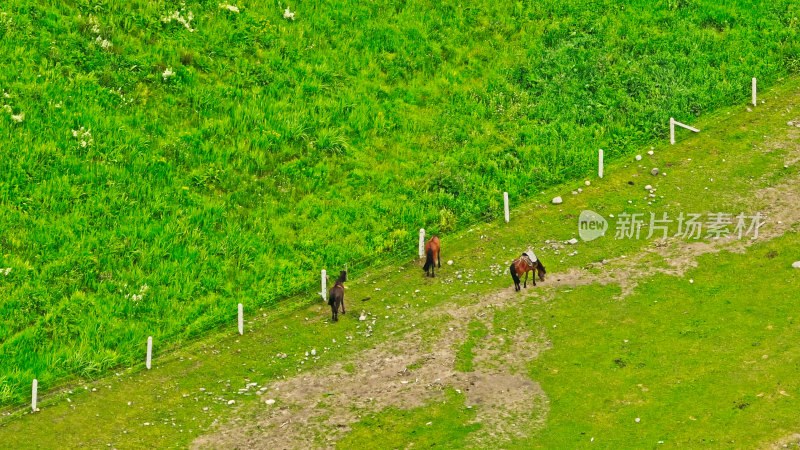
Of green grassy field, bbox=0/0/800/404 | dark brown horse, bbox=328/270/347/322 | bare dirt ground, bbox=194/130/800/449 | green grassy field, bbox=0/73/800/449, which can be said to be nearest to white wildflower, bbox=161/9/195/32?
green grassy field, bbox=0/0/800/404

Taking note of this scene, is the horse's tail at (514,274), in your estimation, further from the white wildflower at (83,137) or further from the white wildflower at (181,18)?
the white wildflower at (181,18)

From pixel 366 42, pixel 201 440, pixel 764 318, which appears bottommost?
pixel 201 440

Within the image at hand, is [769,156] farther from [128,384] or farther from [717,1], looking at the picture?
[128,384]

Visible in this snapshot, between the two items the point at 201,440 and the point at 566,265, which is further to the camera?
the point at 566,265

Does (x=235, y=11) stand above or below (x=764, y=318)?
above

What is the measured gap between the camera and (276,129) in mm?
42250

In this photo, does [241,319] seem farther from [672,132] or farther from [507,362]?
[672,132]

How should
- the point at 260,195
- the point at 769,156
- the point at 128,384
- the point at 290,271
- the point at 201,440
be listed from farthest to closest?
the point at 769,156, the point at 260,195, the point at 290,271, the point at 128,384, the point at 201,440

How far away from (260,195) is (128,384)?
9905 mm

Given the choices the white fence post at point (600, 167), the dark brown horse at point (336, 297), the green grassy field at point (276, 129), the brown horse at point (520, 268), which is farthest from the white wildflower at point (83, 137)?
the white fence post at point (600, 167)

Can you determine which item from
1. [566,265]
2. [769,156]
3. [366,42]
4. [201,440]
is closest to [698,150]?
[769,156]

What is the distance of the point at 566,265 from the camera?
36.7 meters

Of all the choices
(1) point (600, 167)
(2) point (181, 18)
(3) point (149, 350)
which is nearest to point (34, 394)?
(3) point (149, 350)

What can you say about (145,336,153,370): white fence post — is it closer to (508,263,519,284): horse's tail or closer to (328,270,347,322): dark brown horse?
(328,270,347,322): dark brown horse
